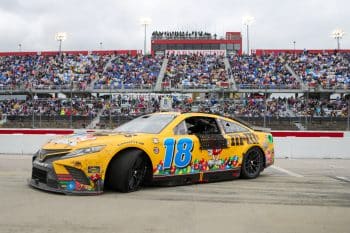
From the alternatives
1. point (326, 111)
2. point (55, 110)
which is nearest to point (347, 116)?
point (326, 111)

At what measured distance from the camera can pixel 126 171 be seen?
7.01 metres

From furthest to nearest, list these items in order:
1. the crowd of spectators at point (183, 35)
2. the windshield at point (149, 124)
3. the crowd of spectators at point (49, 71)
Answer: the crowd of spectators at point (183, 35), the crowd of spectators at point (49, 71), the windshield at point (149, 124)

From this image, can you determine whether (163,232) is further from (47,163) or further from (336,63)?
(336,63)

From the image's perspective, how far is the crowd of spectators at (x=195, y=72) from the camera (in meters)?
36.9

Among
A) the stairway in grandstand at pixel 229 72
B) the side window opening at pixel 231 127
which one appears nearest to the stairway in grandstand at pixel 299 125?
the stairway in grandstand at pixel 229 72

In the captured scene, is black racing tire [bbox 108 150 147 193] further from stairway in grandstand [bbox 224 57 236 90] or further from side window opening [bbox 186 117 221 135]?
stairway in grandstand [bbox 224 57 236 90]

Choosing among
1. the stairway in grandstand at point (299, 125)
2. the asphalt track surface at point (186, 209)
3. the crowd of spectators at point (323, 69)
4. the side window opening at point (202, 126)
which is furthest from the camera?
the crowd of spectators at point (323, 69)

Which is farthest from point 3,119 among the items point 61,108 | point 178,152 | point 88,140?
point 88,140

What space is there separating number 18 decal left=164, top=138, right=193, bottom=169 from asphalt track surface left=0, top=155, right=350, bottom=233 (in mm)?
445

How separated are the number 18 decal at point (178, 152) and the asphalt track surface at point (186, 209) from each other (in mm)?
445

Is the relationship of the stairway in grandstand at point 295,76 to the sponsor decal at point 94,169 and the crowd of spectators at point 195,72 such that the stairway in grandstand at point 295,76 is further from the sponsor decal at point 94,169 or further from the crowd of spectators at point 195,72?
the sponsor decal at point 94,169

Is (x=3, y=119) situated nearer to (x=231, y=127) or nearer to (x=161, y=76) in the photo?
(x=161, y=76)

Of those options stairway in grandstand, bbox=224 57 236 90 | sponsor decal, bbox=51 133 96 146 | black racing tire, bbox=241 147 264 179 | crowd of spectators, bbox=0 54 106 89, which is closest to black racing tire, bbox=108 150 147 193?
sponsor decal, bbox=51 133 96 146

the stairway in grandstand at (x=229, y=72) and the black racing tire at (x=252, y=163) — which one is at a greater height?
the stairway in grandstand at (x=229, y=72)
